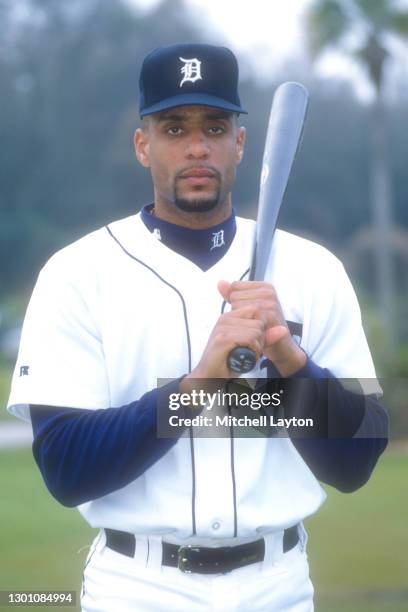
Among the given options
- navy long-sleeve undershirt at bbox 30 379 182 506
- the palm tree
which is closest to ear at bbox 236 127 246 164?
navy long-sleeve undershirt at bbox 30 379 182 506

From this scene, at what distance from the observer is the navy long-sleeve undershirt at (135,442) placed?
264 cm

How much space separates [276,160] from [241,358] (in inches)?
24.3

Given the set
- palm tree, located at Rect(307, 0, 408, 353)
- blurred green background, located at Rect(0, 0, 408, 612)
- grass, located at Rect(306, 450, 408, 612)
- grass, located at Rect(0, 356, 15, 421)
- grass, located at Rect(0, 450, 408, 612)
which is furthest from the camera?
blurred green background, located at Rect(0, 0, 408, 612)

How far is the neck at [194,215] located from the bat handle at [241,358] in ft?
1.78

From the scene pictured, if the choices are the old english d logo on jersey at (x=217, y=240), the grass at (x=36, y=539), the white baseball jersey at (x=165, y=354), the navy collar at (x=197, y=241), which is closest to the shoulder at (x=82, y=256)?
the white baseball jersey at (x=165, y=354)

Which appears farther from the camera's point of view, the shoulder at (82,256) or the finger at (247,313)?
the shoulder at (82,256)

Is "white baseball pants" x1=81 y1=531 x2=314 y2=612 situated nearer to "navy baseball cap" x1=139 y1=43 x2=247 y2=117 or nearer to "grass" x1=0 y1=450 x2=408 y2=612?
"navy baseball cap" x1=139 y1=43 x2=247 y2=117

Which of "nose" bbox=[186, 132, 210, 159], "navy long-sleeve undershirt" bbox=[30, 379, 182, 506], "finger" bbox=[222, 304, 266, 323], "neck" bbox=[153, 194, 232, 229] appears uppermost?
"nose" bbox=[186, 132, 210, 159]

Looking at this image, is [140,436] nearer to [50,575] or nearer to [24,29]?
[50,575]

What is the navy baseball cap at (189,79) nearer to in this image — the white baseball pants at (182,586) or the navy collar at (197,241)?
the navy collar at (197,241)

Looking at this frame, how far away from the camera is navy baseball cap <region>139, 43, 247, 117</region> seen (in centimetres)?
286

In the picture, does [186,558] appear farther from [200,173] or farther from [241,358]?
[200,173]

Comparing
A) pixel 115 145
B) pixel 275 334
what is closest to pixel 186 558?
pixel 275 334

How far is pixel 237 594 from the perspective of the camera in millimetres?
2752
